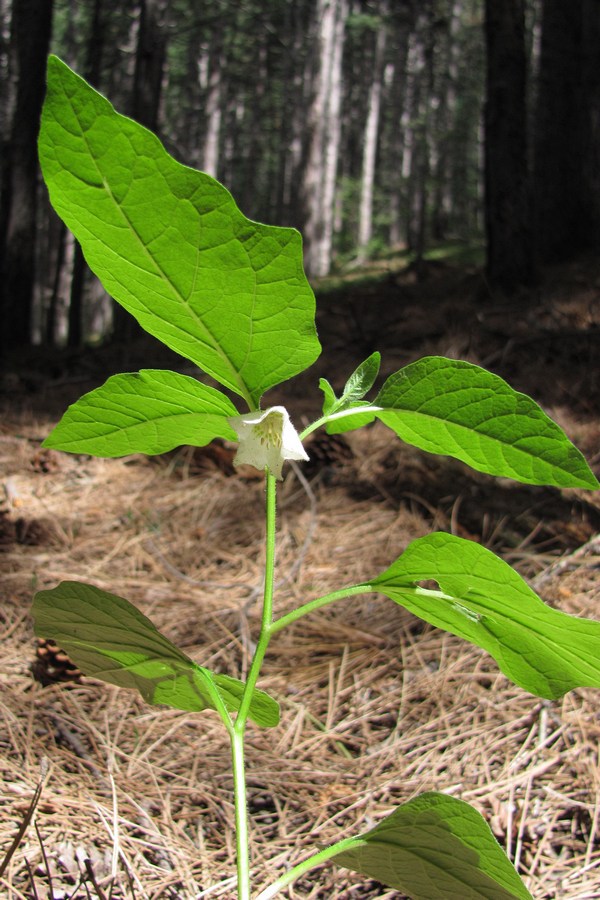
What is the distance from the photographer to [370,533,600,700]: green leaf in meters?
0.70

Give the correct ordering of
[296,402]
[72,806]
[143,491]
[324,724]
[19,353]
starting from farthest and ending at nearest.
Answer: [19,353], [296,402], [143,491], [324,724], [72,806]

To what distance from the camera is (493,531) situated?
6.86ft

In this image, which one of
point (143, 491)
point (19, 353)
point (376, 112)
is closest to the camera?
point (143, 491)

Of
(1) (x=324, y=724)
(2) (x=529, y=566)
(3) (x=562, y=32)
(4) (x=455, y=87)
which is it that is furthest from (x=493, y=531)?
(4) (x=455, y=87)

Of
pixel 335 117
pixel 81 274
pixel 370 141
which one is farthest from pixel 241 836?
pixel 370 141

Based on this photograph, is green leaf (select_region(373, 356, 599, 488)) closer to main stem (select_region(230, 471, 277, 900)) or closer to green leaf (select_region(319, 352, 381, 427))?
green leaf (select_region(319, 352, 381, 427))

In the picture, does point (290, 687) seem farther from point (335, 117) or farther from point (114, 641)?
point (335, 117)

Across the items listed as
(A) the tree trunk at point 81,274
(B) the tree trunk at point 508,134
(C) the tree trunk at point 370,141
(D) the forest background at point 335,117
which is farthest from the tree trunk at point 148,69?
(C) the tree trunk at point 370,141

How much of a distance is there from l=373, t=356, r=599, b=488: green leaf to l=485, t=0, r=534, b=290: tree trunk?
4.38m

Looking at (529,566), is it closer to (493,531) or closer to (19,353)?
(493,531)

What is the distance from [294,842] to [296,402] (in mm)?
2297

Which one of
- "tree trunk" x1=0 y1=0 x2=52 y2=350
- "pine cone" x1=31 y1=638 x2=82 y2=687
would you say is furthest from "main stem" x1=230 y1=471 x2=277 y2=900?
"tree trunk" x1=0 y1=0 x2=52 y2=350

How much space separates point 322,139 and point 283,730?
16176mm

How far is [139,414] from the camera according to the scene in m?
0.69
